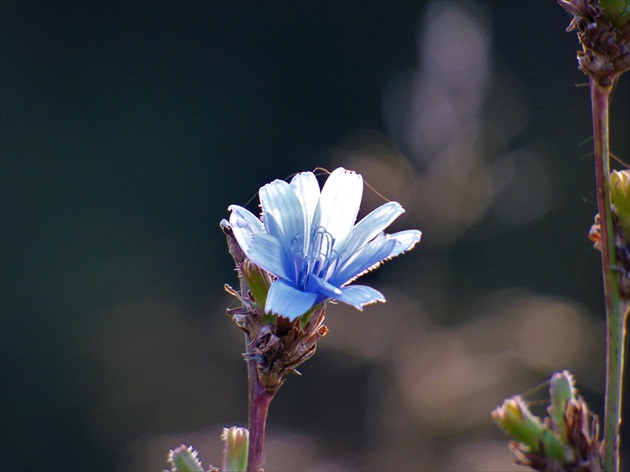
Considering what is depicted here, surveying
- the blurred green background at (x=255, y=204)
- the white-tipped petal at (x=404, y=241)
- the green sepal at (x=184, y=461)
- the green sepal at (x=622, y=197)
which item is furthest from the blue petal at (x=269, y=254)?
the blurred green background at (x=255, y=204)

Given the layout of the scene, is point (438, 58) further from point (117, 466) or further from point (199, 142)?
point (199, 142)

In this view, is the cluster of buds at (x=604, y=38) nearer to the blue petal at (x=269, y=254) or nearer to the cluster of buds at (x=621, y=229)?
the cluster of buds at (x=621, y=229)

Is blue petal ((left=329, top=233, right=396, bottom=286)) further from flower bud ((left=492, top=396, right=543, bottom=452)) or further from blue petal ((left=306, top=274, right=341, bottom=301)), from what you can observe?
flower bud ((left=492, top=396, right=543, bottom=452))

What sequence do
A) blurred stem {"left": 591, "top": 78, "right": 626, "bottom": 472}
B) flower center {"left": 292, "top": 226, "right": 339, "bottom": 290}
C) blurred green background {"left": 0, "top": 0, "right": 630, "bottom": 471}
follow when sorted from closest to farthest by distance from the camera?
blurred stem {"left": 591, "top": 78, "right": 626, "bottom": 472}, flower center {"left": 292, "top": 226, "right": 339, "bottom": 290}, blurred green background {"left": 0, "top": 0, "right": 630, "bottom": 471}

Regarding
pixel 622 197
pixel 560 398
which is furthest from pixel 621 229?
pixel 560 398

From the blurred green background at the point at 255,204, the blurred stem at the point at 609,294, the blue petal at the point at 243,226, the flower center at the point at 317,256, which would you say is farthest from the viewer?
the blurred green background at the point at 255,204

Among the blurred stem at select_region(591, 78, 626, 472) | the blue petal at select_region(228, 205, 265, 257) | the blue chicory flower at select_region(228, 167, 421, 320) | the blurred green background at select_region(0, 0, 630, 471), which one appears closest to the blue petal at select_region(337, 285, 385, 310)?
the blue chicory flower at select_region(228, 167, 421, 320)
